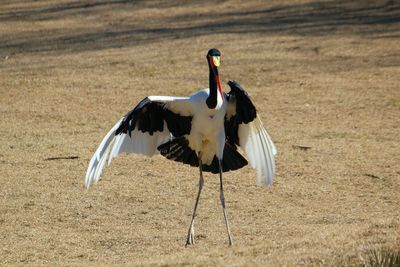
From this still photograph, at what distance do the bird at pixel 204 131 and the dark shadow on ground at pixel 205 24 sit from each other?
749 cm

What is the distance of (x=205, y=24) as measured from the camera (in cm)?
1611

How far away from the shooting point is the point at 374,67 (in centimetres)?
Result: 1284

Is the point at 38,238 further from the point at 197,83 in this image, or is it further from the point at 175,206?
the point at 197,83

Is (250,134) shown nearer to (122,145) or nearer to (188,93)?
(122,145)

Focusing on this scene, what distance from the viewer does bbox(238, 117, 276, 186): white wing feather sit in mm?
6922

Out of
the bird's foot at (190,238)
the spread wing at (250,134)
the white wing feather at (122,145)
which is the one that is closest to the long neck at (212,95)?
the spread wing at (250,134)

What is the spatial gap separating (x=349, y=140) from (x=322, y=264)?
455 cm

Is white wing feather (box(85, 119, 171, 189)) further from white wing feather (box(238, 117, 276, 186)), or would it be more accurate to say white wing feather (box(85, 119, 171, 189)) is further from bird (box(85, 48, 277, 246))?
white wing feather (box(238, 117, 276, 186))

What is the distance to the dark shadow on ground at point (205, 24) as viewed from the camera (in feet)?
49.0

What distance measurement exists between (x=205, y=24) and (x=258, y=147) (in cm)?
931

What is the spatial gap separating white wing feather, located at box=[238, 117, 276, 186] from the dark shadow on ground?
7731mm

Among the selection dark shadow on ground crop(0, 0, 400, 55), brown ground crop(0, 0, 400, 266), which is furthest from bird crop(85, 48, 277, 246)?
dark shadow on ground crop(0, 0, 400, 55)

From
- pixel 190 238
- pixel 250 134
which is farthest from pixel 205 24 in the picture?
pixel 190 238

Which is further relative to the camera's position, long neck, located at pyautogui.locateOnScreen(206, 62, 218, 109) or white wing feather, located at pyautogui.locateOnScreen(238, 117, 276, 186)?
white wing feather, located at pyautogui.locateOnScreen(238, 117, 276, 186)
